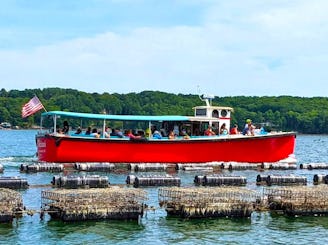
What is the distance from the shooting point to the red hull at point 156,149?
169 feet

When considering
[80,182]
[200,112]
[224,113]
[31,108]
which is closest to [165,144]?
[200,112]

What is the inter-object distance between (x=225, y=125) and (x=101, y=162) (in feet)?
35.7

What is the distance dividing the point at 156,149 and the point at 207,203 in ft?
75.1

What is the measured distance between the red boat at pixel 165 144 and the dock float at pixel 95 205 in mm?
21754

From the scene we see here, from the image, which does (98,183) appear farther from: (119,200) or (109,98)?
(109,98)

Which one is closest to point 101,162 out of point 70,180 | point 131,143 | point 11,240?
point 131,143

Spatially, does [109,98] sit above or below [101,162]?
above

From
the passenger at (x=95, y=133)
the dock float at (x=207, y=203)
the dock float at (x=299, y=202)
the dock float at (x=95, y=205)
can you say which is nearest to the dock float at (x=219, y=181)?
the dock float at (x=299, y=202)

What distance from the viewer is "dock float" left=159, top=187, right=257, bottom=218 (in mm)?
29938

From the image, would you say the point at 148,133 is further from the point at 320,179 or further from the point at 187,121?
the point at 320,179

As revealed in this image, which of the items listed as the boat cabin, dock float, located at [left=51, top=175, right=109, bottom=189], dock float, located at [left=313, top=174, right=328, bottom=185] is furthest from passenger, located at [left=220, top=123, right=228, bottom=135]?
dock float, located at [left=51, top=175, right=109, bottom=189]

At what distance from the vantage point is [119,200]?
1150 inches

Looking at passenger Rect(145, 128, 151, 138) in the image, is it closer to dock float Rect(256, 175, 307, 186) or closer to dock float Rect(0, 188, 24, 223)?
dock float Rect(256, 175, 307, 186)

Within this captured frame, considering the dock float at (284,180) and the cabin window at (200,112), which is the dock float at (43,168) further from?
the dock float at (284,180)
